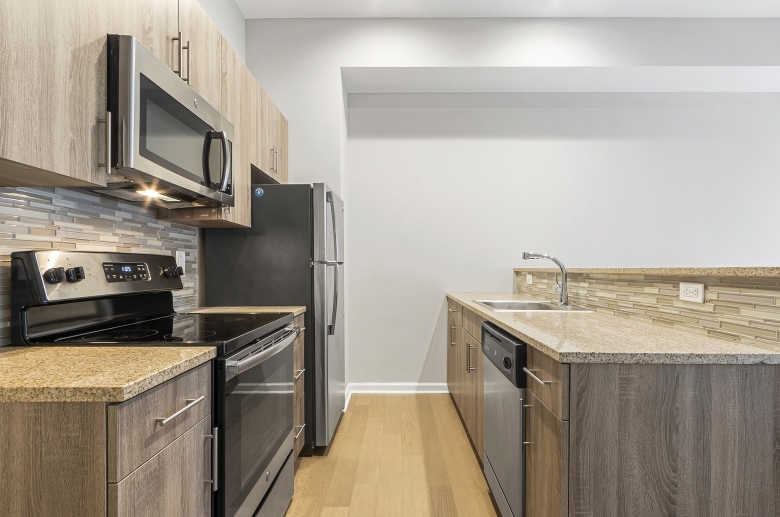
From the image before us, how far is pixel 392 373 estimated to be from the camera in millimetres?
3676

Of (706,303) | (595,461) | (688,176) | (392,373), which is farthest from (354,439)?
(688,176)

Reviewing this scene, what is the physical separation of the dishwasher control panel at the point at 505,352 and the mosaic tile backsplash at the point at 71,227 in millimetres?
1534

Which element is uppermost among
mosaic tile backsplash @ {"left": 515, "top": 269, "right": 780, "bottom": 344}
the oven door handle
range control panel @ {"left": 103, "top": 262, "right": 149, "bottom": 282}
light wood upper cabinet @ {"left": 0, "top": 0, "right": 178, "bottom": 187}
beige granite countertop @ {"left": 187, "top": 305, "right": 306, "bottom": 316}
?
light wood upper cabinet @ {"left": 0, "top": 0, "right": 178, "bottom": 187}

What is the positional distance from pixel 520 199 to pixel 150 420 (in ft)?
10.9

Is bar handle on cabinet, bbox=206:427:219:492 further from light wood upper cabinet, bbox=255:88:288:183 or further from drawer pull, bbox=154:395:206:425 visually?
light wood upper cabinet, bbox=255:88:288:183

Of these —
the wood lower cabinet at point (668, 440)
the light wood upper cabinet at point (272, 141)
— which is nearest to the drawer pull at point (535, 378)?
the wood lower cabinet at point (668, 440)

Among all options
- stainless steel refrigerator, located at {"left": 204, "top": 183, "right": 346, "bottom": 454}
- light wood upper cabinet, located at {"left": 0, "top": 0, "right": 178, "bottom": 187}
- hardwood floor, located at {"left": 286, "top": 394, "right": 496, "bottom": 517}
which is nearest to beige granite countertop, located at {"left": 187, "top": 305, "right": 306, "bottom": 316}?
stainless steel refrigerator, located at {"left": 204, "top": 183, "right": 346, "bottom": 454}

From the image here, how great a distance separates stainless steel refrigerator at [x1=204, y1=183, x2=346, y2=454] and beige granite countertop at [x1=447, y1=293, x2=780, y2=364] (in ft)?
3.66

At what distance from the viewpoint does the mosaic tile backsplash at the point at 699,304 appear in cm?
123

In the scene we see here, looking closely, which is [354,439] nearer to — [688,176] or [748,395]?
[748,395]

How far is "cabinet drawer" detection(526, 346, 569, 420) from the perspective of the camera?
1150 millimetres

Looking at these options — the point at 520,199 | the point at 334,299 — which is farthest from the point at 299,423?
the point at 520,199

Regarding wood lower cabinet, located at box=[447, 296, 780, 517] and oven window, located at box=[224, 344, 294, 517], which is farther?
oven window, located at box=[224, 344, 294, 517]

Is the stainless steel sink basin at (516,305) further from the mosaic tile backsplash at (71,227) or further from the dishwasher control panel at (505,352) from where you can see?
the mosaic tile backsplash at (71,227)
